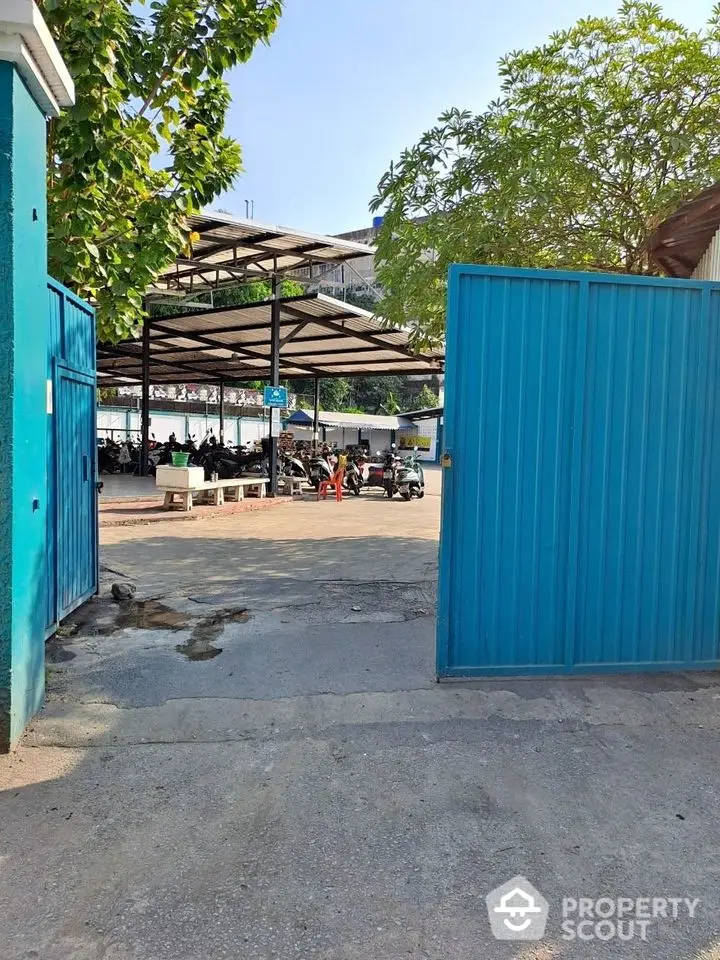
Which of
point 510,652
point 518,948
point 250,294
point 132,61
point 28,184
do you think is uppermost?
point 250,294

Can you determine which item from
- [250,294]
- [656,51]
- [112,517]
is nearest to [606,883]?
[656,51]

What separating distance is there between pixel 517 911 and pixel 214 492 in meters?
11.7

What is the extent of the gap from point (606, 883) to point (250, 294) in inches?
1133

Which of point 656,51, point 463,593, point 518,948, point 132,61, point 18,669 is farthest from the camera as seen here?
point 656,51

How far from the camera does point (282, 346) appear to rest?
15805mm

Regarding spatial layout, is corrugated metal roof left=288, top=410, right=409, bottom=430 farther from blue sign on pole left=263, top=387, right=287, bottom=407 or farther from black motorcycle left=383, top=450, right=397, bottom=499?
blue sign on pole left=263, top=387, right=287, bottom=407

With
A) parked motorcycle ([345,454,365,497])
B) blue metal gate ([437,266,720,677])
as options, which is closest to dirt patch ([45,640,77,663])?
blue metal gate ([437,266,720,677])

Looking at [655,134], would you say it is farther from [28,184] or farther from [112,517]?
[112,517]

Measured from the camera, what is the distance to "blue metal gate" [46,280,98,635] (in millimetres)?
4277

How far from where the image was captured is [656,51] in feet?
20.7

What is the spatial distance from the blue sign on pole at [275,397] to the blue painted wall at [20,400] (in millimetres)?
10643

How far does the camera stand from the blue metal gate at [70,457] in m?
4.28

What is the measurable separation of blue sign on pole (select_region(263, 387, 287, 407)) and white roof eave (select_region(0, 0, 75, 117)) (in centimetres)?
1068

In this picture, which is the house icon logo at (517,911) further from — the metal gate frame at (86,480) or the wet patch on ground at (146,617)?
the metal gate frame at (86,480)
